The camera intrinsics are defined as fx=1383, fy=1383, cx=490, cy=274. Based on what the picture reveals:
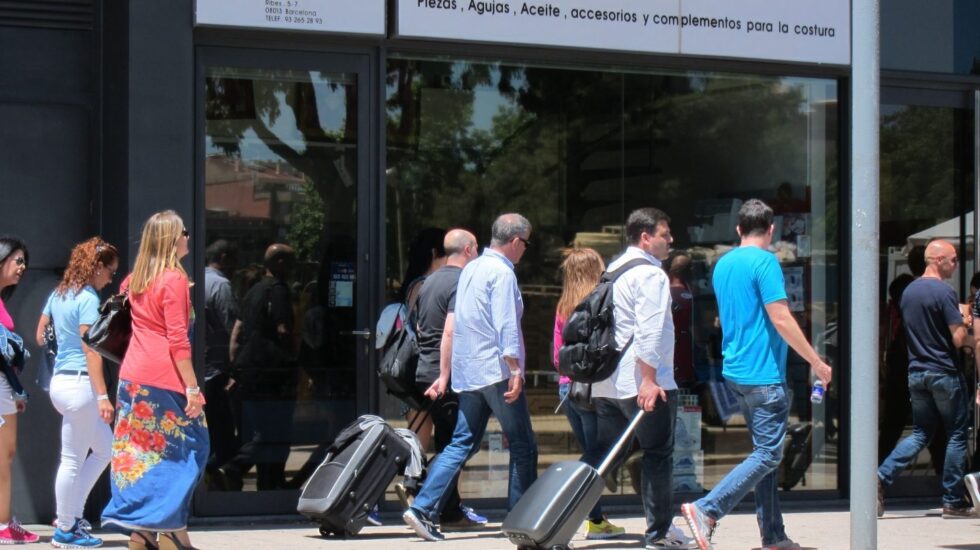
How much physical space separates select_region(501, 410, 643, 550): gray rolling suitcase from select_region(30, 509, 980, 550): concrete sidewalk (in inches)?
36.0

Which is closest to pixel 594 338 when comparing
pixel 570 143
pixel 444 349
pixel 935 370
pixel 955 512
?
pixel 444 349

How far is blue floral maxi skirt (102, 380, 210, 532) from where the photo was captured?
707 centimetres

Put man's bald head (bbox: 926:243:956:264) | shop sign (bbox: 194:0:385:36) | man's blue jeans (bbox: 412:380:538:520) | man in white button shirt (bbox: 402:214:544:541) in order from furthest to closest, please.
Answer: man's bald head (bbox: 926:243:956:264), shop sign (bbox: 194:0:385:36), man's blue jeans (bbox: 412:380:538:520), man in white button shirt (bbox: 402:214:544:541)

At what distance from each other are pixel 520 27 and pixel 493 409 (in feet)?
9.02

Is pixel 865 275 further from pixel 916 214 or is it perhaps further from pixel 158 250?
pixel 916 214

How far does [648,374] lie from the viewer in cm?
756

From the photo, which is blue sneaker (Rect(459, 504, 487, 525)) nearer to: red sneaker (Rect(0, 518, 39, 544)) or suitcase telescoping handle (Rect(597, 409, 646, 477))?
suitcase telescoping handle (Rect(597, 409, 646, 477))

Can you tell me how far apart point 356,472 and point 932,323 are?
432cm

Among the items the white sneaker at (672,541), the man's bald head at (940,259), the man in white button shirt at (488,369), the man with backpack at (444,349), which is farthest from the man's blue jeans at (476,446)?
the man's bald head at (940,259)

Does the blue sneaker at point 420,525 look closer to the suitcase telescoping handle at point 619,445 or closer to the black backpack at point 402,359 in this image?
the black backpack at point 402,359

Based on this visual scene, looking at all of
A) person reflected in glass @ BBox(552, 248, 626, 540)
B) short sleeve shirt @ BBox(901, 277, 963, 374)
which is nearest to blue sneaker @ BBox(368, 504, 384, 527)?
person reflected in glass @ BBox(552, 248, 626, 540)

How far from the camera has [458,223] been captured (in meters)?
10.2

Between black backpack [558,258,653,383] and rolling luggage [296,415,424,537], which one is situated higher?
black backpack [558,258,653,383]

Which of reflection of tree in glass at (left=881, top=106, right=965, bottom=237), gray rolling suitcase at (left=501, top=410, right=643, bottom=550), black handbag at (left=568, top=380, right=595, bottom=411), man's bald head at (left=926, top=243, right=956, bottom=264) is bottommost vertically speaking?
gray rolling suitcase at (left=501, top=410, right=643, bottom=550)
